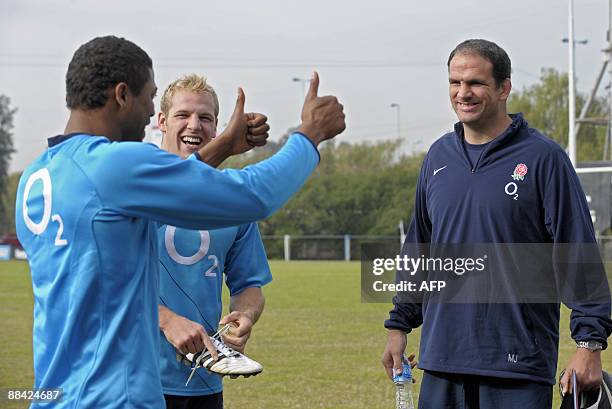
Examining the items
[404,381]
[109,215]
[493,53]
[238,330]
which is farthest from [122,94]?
[404,381]

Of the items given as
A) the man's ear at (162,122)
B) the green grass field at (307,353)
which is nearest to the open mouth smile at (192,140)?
the man's ear at (162,122)

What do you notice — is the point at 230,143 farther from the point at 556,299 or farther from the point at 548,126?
the point at 548,126

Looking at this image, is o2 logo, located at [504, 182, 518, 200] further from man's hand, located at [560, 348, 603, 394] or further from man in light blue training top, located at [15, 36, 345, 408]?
man in light blue training top, located at [15, 36, 345, 408]

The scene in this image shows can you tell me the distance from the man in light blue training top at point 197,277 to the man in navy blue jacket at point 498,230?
0.86 m

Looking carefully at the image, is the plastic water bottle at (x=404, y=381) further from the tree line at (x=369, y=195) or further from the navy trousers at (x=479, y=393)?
the tree line at (x=369, y=195)

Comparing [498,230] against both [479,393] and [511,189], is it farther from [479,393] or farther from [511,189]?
[479,393]

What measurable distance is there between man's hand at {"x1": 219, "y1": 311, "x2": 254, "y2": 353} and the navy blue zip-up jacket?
0.91 m

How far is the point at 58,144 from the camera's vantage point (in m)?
2.94

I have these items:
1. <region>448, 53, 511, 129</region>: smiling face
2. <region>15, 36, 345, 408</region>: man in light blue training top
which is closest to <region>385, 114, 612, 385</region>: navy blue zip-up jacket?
<region>448, 53, 511, 129</region>: smiling face

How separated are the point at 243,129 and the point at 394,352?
181 cm

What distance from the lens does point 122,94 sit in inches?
116

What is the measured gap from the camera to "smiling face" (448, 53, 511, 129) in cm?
441

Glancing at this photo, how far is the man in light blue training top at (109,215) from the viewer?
110 inches

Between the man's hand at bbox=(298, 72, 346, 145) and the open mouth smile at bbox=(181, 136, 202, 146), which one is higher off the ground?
the open mouth smile at bbox=(181, 136, 202, 146)
